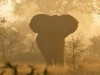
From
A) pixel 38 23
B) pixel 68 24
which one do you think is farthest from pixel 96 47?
pixel 38 23

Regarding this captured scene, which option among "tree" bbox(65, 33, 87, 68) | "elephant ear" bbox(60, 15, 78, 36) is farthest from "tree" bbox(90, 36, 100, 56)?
"elephant ear" bbox(60, 15, 78, 36)

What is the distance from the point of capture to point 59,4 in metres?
48.6

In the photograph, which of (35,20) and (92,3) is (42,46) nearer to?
(35,20)

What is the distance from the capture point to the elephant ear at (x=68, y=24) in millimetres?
22578

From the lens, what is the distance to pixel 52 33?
73.8ft

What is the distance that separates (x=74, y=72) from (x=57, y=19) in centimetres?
726

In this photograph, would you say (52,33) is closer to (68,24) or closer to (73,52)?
(68,24)

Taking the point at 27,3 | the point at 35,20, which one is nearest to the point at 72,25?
the point at 35,20

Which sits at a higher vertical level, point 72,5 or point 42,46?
point 72,5

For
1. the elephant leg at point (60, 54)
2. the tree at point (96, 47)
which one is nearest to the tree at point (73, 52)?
the elephant leg at point (60, 54)

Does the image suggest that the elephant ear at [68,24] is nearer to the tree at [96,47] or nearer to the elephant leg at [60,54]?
the elephant leg at [60,54]

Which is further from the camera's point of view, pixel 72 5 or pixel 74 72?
pixel 72 5

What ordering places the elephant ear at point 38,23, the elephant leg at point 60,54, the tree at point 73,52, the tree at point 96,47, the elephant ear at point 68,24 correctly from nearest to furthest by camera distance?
the tree at point 73,52
the elephant leg at point 60,54
the elephant ear at point 68,24
the elephant ear at point 38,23
the tree at point 96,47

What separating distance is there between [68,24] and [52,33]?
1098 millimetres
